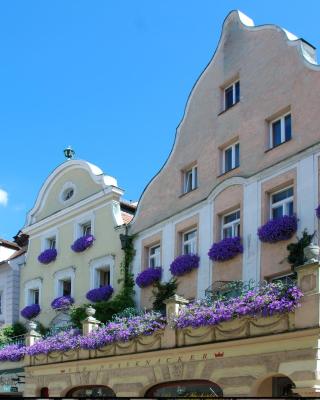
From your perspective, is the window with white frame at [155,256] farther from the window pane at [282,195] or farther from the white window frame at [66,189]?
the white window frame at [66,189]

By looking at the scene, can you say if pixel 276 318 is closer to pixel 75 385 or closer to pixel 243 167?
pixel 243 167

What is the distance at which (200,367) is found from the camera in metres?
17.9

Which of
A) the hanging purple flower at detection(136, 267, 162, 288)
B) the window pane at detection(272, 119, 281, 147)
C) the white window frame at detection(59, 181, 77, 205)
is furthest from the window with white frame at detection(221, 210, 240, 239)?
the white window frame at detection(59, 181, 77, 205)

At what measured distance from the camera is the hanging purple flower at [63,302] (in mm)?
28297

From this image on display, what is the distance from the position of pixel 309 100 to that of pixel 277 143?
1.76 metres

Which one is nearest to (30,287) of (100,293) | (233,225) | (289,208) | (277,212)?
(100,293)

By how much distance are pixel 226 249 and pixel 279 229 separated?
93.9 inches

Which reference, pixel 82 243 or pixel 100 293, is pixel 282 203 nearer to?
pixel 100 293

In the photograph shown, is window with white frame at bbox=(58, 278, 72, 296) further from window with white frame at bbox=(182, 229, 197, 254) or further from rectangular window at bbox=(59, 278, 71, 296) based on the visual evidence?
window with white frame at bbox=(182, 229, 197, 254)

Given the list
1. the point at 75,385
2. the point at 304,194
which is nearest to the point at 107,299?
the point at 75,385

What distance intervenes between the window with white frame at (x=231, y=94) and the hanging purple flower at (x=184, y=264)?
537 cm

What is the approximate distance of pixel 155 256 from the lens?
24859mm

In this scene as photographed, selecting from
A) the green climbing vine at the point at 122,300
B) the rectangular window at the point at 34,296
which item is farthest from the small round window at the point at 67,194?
the green climbing vine at the point at 122,300

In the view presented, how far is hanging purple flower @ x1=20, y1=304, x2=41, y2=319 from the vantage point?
30406mm
